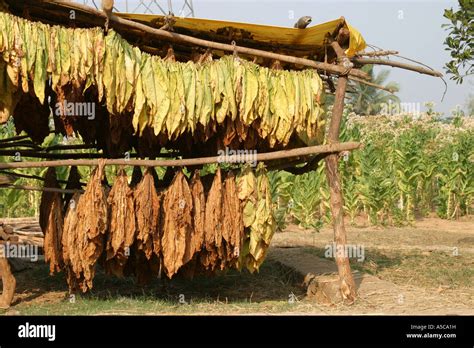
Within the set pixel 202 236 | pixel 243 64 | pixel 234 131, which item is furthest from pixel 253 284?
pixel 243 64

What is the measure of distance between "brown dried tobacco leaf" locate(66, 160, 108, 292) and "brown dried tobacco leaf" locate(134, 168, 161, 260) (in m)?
0.30

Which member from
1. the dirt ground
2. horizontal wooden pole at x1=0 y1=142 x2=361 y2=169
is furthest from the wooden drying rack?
the dirt ground

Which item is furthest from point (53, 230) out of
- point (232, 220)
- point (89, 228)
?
point (232, 220)

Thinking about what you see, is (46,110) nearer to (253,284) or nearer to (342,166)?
(253,284)

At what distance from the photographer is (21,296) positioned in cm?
695

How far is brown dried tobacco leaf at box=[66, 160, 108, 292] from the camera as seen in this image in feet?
19.7

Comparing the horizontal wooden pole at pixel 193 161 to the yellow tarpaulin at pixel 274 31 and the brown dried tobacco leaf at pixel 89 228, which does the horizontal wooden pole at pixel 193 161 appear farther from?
the yellow tarpaulin at pixel 274 31

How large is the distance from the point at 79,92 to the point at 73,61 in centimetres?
29

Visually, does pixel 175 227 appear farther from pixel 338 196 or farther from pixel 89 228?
pixel 338 196

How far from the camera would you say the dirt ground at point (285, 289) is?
6.21 metres

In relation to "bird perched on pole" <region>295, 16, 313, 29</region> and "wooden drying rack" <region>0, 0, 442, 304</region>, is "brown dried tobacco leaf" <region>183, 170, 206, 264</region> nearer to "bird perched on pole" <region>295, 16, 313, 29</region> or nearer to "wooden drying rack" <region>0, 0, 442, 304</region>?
"wooden drying rack" <region>0, 0, 442, 304</region>

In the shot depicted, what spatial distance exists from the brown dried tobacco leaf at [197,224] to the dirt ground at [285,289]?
0.52m

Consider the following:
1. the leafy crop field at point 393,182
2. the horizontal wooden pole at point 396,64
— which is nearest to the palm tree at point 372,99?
the leafy crop field at point 393,182

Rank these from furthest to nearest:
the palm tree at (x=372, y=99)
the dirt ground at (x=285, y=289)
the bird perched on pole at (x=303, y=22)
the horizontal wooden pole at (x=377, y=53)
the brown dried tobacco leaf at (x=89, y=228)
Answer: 1. the palm tree at (x=372, y=99)
2. the horizontal wooden pole at (x=377, y=53)
3. the bird perched on pole at (x=303, y=22)
4. the dirt ground at (x=285, y=289)
5. the brown dried tobacco leaf at (x=89, y=228)
